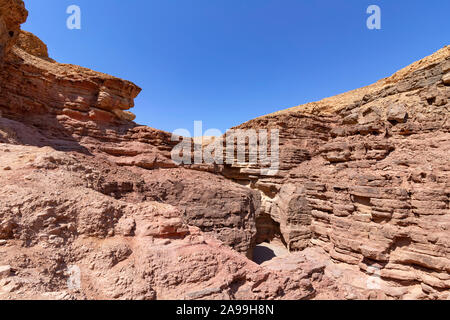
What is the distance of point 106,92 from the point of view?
31.7 ft

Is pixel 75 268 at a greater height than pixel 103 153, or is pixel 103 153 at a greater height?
pixel 103 153

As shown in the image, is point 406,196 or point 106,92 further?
point 106,92

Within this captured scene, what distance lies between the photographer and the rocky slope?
347 centimetres

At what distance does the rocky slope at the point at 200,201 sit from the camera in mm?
3469

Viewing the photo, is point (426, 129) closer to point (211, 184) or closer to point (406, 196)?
point (406, 196)

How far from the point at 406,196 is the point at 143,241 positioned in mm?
9023

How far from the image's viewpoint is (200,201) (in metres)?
7.92

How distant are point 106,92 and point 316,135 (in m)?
13.1

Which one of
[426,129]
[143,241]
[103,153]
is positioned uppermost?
[426,129]

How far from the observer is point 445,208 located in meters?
6.81
